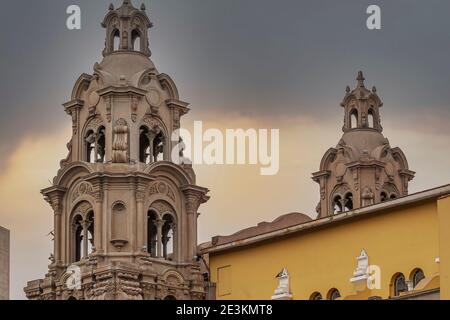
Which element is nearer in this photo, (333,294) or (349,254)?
(349,254)

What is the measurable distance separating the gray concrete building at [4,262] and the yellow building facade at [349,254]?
45.7ft

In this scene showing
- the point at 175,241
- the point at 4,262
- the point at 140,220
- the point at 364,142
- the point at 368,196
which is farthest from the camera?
the point at 364,142

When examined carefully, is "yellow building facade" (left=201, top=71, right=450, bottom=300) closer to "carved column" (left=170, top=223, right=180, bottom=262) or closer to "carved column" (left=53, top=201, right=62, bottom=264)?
"carved column" (left=170, top=223, right=180, bottom=262)

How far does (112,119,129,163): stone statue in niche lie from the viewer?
278 feet

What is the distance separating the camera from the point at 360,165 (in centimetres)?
9500

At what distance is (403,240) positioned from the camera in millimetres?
75688

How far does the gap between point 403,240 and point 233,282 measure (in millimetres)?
11344

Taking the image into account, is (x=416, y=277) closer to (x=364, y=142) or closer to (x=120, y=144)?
(x=120, y=144)

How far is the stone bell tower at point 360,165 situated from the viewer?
9500 cm

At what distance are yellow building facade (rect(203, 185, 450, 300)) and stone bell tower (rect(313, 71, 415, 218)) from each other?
39.3 ft

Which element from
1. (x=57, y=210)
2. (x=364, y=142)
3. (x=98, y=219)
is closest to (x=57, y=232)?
(x=57, y=210)

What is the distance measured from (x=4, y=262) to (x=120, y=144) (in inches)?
799
